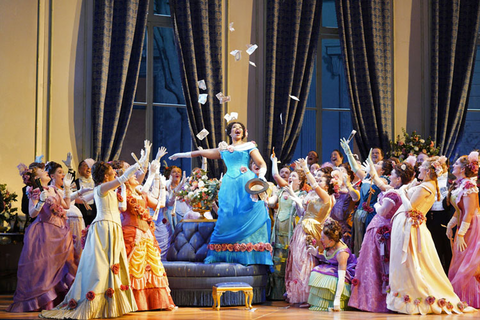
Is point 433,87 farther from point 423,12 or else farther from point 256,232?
point 256,232

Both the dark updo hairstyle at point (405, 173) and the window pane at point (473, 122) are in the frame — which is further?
the window pane at point (473, 122)

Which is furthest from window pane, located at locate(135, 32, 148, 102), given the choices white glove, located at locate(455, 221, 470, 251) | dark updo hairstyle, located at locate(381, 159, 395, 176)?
white glove, located at locate(455, 221, 470, 251)

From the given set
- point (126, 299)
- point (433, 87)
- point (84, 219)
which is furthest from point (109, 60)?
point (433, 87)

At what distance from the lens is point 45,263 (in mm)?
6180

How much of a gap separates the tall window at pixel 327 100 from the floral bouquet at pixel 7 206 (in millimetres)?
4324

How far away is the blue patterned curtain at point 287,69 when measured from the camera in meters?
9.38

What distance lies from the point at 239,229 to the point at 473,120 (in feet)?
19.4

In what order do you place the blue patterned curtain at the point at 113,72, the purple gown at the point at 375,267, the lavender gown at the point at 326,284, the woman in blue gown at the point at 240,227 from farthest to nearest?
the blue patterned curtain at the point at 113,72 → the woman in blue gown at the point at 240,227 → the lavender gown at the point at 326,284 → the purple gown at the point at 375,267

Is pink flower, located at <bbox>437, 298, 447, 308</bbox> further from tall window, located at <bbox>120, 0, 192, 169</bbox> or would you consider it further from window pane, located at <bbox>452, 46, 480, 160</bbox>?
window pane, located at <bbox>452, 46, 480, 160</bbox>

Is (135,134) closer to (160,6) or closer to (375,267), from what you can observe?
(160,6)

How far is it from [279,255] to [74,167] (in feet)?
10.9

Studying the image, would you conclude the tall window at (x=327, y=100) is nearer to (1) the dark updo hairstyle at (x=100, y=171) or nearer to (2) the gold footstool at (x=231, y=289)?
(2) the gold footstool at (x=231, y=289)

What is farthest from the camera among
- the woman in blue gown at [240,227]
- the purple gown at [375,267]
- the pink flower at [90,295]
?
the woman in blue gown at [240,227]

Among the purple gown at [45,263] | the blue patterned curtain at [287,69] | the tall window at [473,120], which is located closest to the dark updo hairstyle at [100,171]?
the purple gown at [45,263]
